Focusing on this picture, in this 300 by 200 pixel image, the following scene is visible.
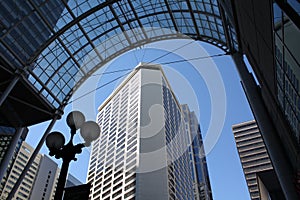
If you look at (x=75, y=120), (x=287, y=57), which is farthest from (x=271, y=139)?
(x=75, y=120)

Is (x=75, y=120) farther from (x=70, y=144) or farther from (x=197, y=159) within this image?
(x=197, y=159)

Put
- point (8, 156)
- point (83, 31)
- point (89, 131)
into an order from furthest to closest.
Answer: point (8, 156) → point (83, 31) → point (89, 131)

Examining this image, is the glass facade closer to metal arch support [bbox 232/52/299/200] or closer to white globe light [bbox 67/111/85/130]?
metal arch support [bbox 232/52/299/200]

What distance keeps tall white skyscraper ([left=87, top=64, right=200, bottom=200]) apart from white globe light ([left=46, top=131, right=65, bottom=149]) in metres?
77.1

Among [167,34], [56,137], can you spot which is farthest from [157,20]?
[56,137]

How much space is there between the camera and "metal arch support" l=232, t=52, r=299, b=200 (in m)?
10.6

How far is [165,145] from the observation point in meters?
102

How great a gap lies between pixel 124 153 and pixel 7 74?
8375 centimetres

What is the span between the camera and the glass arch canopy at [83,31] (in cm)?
2059

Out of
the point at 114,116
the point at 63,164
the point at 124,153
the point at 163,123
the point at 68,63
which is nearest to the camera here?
the point at 63,164

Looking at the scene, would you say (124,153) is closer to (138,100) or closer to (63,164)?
(138,100)

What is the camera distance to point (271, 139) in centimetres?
1265

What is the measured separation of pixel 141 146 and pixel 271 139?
276 ft

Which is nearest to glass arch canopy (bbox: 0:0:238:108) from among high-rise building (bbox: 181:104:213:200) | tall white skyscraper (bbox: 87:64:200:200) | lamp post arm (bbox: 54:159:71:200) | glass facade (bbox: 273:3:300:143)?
glass facade (bbox: 273:3:300:143)
